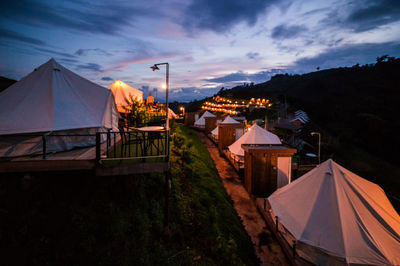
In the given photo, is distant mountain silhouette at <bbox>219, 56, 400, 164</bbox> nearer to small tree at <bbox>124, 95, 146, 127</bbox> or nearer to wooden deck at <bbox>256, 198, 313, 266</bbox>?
wooden deck at <bbox>256, 198, 313, 266</bbox>

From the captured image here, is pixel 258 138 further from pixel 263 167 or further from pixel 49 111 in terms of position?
pixel 49 111

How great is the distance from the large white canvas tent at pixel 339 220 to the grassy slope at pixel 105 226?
2.33 m

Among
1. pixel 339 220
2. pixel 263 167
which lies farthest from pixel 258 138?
pixel 339 220

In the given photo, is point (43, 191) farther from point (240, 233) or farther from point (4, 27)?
point (4, 27)

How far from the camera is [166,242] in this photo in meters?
6.41

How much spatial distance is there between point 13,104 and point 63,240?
4.96 m

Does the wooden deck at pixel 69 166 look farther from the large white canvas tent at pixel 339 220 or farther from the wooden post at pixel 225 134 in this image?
the wooden post at pixel 225 134

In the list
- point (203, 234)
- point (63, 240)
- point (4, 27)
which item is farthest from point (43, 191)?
point (4, 27)

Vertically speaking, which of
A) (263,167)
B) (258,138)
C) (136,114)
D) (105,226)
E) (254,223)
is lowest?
(254,223)

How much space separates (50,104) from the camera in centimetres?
626

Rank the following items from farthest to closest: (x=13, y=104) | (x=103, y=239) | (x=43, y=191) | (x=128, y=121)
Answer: (x=128, y=121) < (x=13, y=104) < (x=43, y=191) < (x=103, y=239)

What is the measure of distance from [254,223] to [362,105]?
6488 cm

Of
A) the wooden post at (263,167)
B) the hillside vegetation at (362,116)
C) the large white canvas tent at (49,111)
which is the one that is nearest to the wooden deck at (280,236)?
the wooden post at (263,167)

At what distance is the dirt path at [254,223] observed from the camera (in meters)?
7.50
